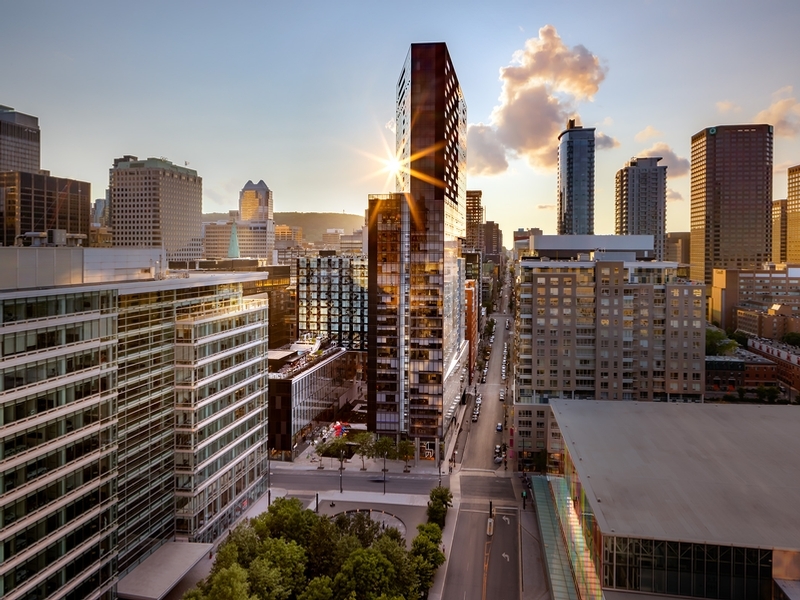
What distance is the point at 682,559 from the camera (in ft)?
121

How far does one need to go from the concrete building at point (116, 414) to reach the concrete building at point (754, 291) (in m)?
173

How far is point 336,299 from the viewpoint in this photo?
117 metres

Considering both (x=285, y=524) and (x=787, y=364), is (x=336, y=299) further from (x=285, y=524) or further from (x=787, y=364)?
(x=787, y=364)

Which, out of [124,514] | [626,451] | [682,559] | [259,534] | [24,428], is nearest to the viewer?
[24,428]

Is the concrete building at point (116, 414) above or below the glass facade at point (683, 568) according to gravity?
above

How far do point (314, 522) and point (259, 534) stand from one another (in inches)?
187

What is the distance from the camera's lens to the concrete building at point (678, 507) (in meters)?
36.3

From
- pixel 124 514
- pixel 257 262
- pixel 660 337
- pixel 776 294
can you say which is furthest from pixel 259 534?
pixel 776 294

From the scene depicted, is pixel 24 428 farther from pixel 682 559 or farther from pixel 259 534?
pixel 682 559

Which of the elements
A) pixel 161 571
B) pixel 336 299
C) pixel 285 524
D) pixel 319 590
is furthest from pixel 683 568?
pixel 336 299

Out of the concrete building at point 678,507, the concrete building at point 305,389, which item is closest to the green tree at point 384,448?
the concrete building at point 305,389

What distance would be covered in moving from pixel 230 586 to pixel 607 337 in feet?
210

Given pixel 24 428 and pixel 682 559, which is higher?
pixel 24 428

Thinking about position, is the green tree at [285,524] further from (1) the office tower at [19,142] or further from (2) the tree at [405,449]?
(1) the office tower at [19,142]
